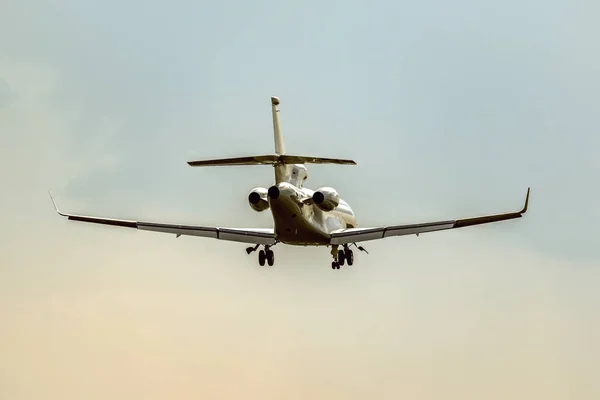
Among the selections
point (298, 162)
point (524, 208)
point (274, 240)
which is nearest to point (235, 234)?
point (274, 240)

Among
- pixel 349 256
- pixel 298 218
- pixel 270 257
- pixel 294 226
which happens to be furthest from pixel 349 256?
pixel 298 218

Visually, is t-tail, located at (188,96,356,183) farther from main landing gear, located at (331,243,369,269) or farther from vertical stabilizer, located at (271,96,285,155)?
main landing gear, located at (331,243,369,269)

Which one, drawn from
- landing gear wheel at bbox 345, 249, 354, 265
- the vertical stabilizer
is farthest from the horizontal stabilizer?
landing gear wheel at bbox 345, 249, 354, 265

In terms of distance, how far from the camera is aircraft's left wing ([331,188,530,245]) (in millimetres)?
55500

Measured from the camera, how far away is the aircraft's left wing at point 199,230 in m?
58.4

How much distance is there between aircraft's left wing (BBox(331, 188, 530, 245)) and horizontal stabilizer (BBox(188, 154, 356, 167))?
19.1 feet

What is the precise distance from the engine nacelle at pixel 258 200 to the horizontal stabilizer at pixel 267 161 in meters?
1.64

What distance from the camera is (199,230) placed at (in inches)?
2304

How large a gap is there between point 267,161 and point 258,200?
85.7 inches

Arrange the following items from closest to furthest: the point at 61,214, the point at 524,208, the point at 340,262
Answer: the point at 524,208 < the point at 61,214 < the point at 340,262

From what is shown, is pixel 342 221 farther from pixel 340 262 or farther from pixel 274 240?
pixel 274 240

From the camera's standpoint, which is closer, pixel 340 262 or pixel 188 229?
pixel 188 229

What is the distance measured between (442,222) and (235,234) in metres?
11.6

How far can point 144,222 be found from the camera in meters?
58.6
